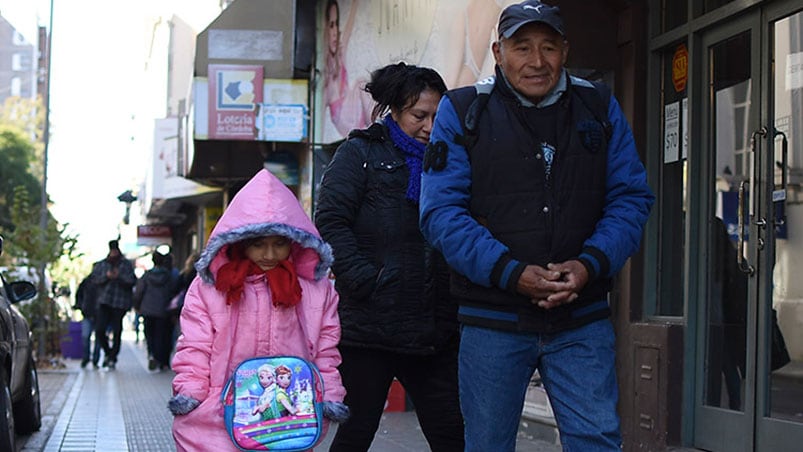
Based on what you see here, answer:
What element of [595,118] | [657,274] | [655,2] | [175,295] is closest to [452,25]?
[655,2]

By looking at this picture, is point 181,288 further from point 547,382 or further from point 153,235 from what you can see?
point 153,235

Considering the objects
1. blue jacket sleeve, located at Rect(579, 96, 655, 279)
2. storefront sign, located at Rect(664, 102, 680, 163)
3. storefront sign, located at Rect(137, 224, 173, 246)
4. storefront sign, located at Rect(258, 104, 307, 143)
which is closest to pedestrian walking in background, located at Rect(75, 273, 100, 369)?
storefront sign, located at Rect(258, 104, 307, 143)

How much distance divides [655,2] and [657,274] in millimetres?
1708

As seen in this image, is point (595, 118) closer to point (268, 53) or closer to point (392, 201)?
point (392, 201)

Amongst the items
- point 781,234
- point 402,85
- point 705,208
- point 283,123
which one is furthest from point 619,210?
point 283,123

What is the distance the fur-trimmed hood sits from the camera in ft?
15.4

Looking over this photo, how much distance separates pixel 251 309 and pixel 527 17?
1453 mm

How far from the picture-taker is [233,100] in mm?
18047

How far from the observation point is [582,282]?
3885 mm

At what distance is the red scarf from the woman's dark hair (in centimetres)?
79

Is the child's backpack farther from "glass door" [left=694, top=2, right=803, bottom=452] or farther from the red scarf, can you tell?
"glass door" [left=694, top=2, right=803, bottom=452]

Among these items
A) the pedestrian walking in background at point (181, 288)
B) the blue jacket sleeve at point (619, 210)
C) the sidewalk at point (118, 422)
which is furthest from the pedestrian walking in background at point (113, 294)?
the blue jacket sleeve at point (619, 210)

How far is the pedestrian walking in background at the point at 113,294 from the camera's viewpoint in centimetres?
1930

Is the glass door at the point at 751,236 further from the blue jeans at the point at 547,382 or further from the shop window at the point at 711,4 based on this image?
the blue jeans at the point at 547,382
